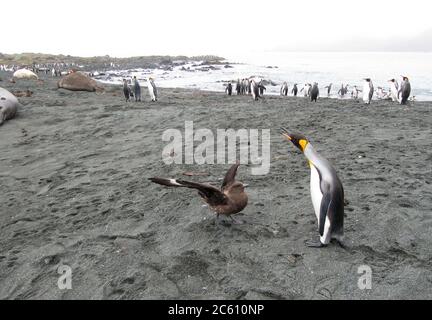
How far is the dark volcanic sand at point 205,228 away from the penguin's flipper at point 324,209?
0.28 meters

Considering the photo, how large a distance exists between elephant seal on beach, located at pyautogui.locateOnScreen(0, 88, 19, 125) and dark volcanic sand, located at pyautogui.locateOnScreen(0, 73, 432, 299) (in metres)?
3.65

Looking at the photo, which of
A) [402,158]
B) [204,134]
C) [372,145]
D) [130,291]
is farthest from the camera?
[204,134]

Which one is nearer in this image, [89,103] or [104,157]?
[104,157]

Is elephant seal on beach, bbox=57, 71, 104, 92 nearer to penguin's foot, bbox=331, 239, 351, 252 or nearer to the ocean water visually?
the ocean water

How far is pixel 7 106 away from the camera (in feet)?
38.9

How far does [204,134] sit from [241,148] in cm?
178

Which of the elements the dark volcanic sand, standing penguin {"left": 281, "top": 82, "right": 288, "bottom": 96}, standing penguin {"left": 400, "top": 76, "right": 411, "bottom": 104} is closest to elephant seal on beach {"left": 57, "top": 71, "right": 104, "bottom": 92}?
the dark volcanic sand

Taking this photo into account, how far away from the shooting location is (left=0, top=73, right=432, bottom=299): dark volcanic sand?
338 centimetres

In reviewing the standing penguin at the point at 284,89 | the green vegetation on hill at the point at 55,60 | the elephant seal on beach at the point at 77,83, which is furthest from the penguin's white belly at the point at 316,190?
the green vegetation on hill at the point at 55,60

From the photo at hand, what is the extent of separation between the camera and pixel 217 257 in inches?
149

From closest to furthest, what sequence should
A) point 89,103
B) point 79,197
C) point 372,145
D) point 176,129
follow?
point 79,197
point 372,145
point 176,129
point 89,103

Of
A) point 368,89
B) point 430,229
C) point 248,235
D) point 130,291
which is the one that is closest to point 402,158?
point 430,229

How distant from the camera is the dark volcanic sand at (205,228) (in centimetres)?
338

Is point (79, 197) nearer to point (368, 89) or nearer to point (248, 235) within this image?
point (248, 235)
